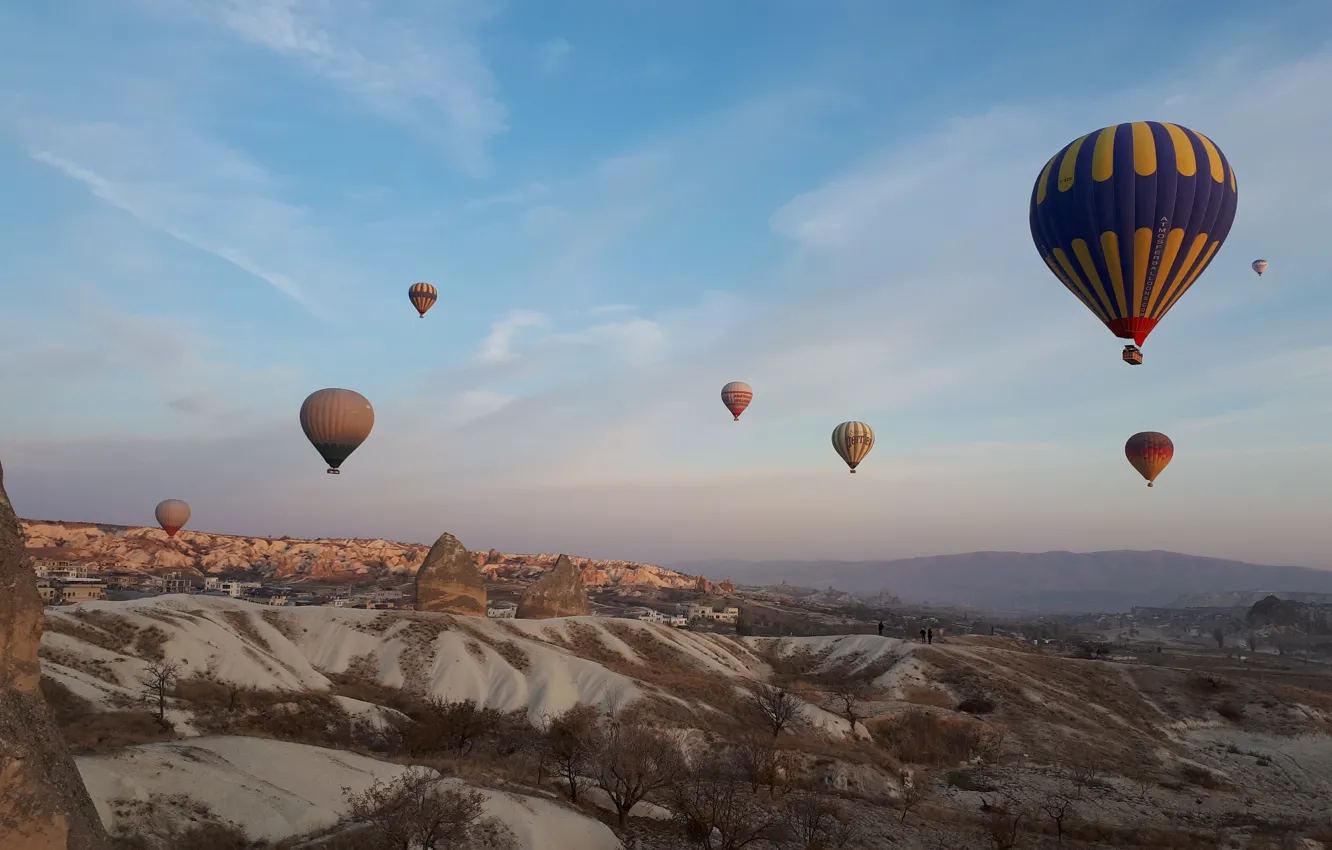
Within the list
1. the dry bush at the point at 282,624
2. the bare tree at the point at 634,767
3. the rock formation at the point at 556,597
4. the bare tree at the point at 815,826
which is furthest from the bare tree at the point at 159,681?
the rock formation at the point at 556,597

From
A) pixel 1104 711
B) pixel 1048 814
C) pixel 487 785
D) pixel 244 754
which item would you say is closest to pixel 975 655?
pixel 1104 711

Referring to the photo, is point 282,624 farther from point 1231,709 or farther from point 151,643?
point 1231,709

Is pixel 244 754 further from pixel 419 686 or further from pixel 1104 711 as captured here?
pixel 1104 711

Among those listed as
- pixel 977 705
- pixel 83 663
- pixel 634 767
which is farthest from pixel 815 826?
pixel 977 705

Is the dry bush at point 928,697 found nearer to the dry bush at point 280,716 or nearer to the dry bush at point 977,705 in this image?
the dry bush at point 977,705

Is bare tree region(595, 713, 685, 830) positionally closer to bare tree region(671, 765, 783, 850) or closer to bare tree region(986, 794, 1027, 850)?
bare tree region(671, 765, 783, 850)

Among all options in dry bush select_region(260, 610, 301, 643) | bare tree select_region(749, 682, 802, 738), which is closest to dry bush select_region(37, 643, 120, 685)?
dry bush select_region(260, 610, 301, 643)
